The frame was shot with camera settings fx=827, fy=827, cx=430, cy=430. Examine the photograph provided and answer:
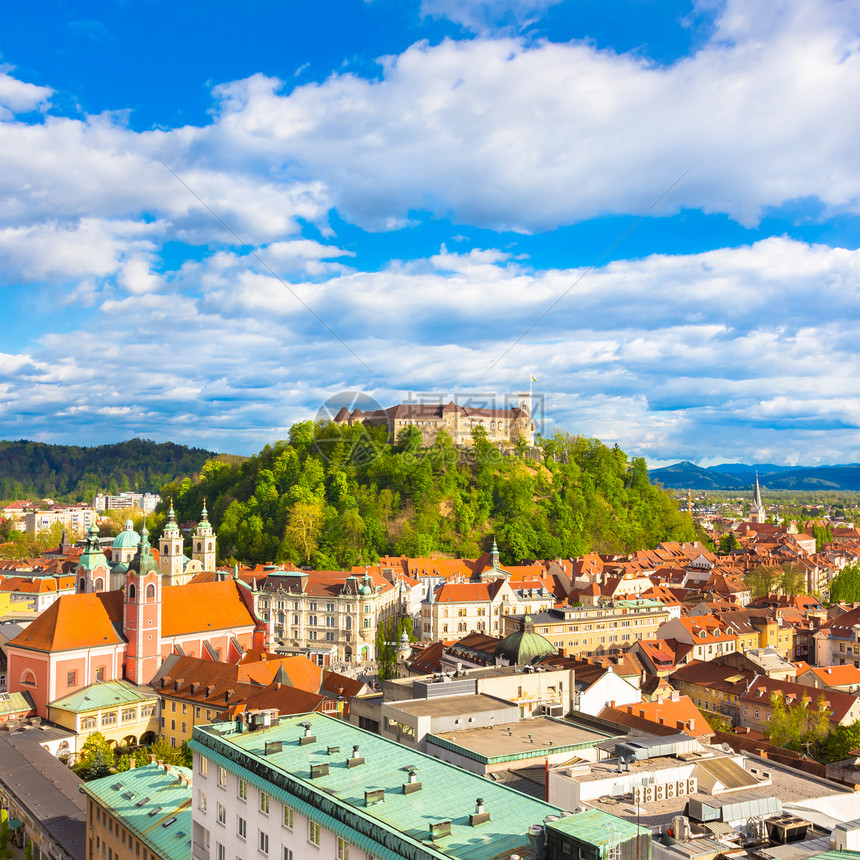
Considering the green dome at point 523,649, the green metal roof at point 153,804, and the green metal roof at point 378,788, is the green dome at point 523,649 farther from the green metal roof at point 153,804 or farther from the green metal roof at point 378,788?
the green metal roof at point 378,788

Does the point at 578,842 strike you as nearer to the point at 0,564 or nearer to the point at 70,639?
the point at 70,639

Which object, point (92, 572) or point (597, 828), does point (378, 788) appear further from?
point (92, 572)

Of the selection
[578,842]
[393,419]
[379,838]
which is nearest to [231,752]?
[379,838]

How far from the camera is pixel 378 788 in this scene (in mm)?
17766

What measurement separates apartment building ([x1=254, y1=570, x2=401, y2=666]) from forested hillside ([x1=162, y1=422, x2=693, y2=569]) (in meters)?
20.0

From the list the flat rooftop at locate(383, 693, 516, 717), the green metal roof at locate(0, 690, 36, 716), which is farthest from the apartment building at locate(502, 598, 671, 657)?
the flat rooftop at locate(383, 693, 516, 717)

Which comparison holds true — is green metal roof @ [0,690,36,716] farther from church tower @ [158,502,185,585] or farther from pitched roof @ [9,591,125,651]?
church tower @ [158,502,185,585]

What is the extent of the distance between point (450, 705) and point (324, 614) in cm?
4043

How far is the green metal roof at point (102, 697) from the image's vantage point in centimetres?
4491

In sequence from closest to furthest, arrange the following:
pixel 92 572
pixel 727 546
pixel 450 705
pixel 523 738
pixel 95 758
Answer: pixel 523 738 < pixel 450 705 < pixel 95 758 < pixel 92 572 < pixel 727 546

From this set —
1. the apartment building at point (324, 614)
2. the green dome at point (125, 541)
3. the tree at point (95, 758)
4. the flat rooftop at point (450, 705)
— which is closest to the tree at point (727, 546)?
the apartment building at point (324, 614)

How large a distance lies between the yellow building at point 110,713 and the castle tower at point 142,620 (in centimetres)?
175

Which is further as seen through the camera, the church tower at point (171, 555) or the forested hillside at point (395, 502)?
the forested hillside at point (395, 502)

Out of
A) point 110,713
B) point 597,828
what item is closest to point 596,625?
point 110,713
